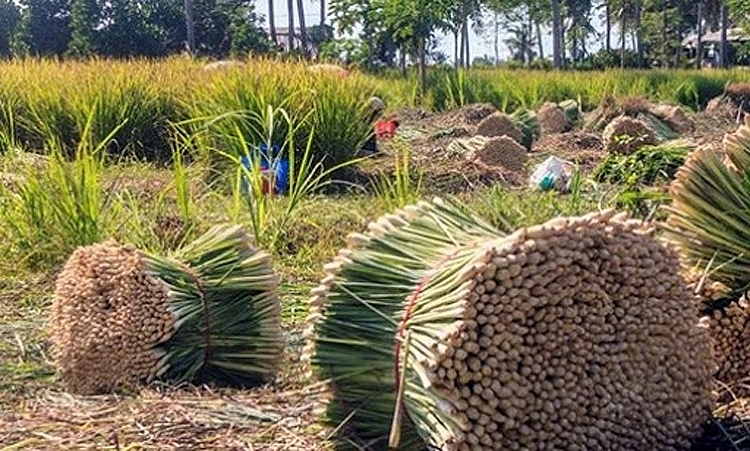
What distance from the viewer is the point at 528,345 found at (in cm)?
207

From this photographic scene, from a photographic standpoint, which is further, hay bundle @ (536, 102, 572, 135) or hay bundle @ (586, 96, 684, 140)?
hay bundle @ (536, 102, 572, 135)

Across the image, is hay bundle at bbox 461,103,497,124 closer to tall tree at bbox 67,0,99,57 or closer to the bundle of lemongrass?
the bundle of lemongrass

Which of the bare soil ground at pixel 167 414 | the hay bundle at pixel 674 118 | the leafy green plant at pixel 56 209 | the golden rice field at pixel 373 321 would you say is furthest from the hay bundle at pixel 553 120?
the bare soil ground at pixel 167 414

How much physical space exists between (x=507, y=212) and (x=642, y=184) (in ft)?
12.2

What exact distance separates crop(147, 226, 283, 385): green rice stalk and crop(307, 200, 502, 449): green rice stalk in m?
0.89

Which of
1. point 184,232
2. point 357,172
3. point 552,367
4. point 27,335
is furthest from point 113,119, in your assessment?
point 552,367

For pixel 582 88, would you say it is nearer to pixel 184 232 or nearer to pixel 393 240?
pixel 184 232

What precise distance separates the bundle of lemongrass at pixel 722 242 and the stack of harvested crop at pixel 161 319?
1306 mm

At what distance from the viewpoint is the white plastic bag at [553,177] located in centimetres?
777

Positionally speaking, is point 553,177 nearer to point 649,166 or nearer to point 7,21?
point 649,166

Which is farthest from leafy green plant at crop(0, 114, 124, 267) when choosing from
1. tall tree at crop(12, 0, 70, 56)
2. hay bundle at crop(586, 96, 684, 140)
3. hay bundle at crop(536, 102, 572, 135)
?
tall tree at crop(12, 0, 70, 56)

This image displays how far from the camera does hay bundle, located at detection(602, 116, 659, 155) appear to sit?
30.0 feet

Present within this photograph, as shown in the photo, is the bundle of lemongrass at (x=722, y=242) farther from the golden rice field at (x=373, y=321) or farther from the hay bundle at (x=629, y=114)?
the hay bundle at (x=629, y=114)

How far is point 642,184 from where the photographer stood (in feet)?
23.0
